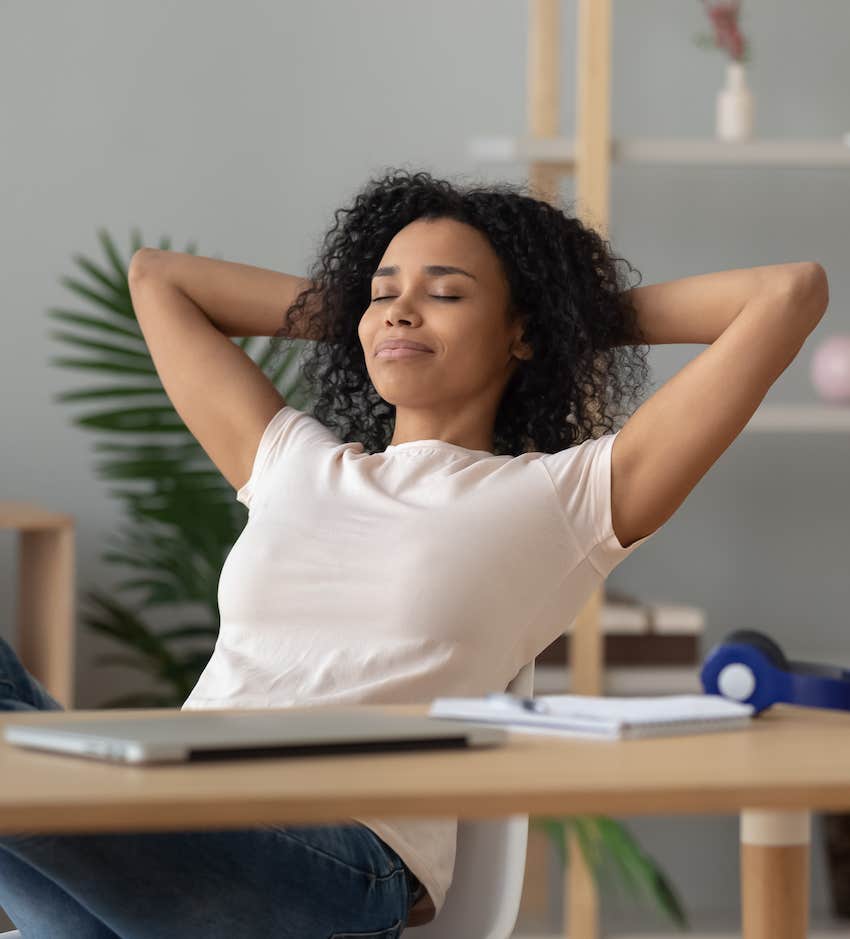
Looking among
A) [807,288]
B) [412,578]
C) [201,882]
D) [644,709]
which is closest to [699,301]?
[807,288]

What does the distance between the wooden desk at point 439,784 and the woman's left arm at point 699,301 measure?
0.71 m

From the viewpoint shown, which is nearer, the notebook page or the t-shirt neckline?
the notebook page

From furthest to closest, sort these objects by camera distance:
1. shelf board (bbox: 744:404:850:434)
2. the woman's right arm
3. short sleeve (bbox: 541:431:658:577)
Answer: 1. shelf board (bbox: 744:404:850:434)
2. the woman's right arm
3. short sleeve (bbox: 541:431:658:577)

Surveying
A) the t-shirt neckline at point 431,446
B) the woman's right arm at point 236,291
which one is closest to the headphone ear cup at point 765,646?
the t-shirt neckline at point 431,446

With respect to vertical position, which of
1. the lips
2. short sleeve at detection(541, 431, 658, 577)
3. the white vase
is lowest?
short sleeve at detection(541, 431, 658, 577)

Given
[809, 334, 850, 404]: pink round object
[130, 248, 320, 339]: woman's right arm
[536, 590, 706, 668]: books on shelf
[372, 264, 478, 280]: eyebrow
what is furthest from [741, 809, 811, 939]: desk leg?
[809, 334, 850, 404]: pink round object

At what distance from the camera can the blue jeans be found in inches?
38.3

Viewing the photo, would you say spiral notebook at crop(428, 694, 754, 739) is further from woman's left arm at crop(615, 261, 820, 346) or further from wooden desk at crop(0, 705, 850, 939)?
woman's left arm at crop(615, 261, 820, 346)

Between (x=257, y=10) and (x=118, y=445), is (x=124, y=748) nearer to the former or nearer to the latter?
(x=118, y=445)

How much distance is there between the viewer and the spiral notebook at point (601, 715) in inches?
36.3

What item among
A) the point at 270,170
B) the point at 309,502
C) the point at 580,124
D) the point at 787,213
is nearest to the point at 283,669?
the point at 309,502

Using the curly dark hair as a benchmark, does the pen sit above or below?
below

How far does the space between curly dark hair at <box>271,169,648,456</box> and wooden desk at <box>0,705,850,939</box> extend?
753 mm

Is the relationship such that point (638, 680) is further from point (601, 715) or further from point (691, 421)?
point (601, 715)
